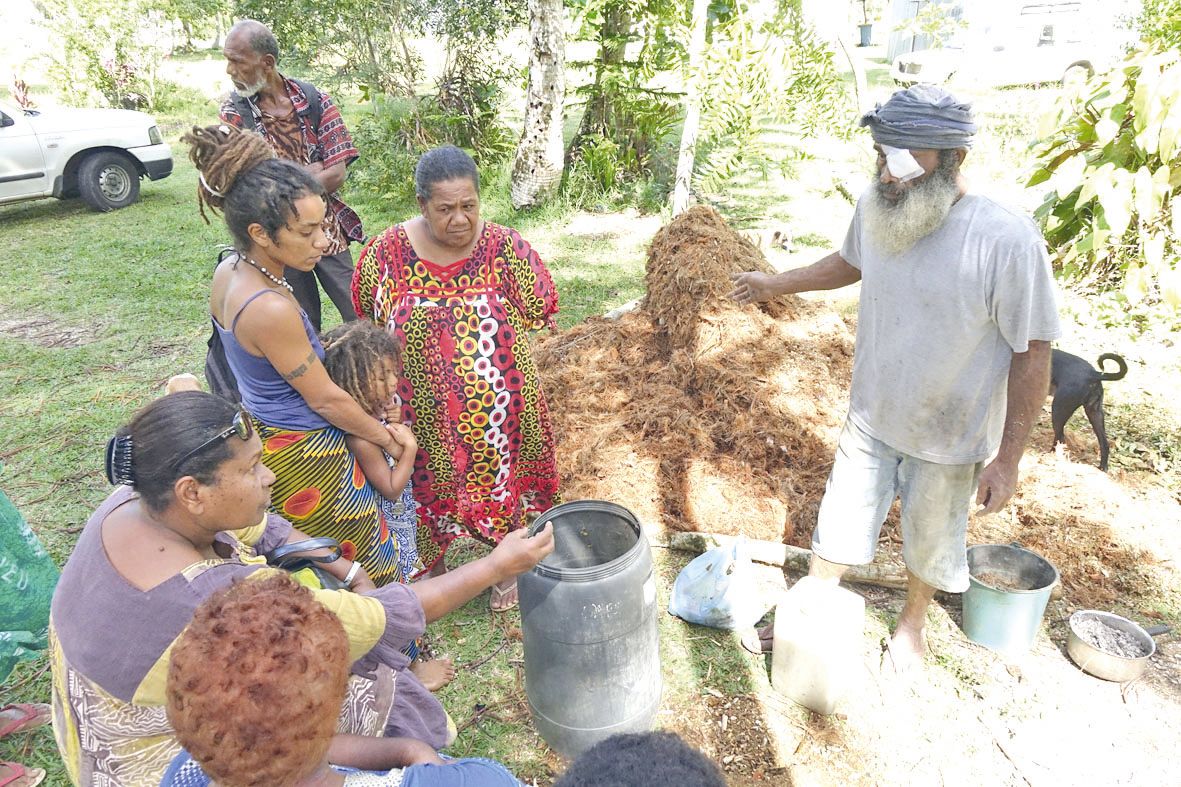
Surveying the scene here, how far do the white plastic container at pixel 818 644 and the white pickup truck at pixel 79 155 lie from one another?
1052 cm

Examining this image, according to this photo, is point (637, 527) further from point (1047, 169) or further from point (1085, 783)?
point (1047, 169)

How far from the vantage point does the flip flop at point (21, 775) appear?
8.30 ft

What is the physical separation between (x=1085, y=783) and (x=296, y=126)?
484 cm

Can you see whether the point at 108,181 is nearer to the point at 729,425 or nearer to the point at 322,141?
the point at 322,141

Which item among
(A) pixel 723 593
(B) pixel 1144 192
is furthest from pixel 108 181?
(B) pixel 1144 192

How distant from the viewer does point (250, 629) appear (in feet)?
4.00

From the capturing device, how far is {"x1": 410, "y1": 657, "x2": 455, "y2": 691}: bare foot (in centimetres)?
294

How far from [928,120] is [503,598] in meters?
2.61

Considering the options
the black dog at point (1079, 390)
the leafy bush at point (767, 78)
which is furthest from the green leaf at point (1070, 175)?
the leafy bush at point (767, 78)

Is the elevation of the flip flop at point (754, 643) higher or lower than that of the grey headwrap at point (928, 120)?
lower

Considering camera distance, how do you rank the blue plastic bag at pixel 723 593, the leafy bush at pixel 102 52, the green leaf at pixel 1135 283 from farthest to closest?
the leafy bush at pixel 102 52 → the green leaf at pixel 1135 283 → the blue plastic bag at pixel 723 593

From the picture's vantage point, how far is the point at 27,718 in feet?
9.02

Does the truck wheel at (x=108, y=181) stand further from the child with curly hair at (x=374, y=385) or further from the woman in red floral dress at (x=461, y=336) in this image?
the child with curly hair at (x=374, y=385)

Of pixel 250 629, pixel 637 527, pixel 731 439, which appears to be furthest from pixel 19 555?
pixel 731 439
